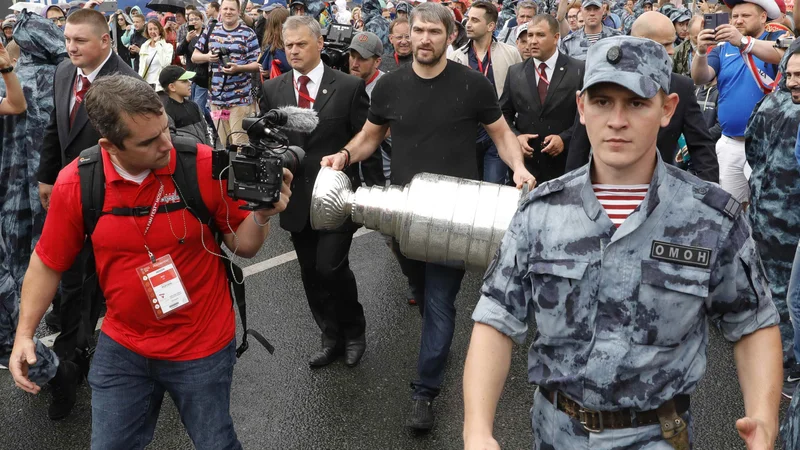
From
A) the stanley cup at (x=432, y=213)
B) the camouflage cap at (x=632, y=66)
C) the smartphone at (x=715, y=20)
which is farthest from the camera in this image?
the smartphone at (x=715, y=20)

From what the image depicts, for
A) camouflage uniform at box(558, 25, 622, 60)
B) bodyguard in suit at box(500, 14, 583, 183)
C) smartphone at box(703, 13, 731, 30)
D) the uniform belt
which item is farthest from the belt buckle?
camouflage uniform at box(558, 25, 622, 60)

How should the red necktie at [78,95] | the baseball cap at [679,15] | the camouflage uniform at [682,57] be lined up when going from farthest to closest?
the baseball cap at [679,15], the camouflage uniform at [682,57], the red necktie at [78,95]

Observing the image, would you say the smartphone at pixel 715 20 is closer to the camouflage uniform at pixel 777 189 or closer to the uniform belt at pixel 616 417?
the camouflage uniform at pixel 777 189

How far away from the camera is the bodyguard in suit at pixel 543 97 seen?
620cm

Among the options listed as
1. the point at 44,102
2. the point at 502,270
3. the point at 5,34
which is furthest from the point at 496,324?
the point at 5,34

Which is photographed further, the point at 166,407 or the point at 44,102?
the point at 44,102

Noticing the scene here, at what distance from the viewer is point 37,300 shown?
3.11 m

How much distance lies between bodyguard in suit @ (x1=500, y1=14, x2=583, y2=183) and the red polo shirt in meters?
3.50

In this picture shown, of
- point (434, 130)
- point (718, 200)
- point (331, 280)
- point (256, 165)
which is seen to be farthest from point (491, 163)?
point (718, 200)

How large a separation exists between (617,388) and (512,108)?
181 inches

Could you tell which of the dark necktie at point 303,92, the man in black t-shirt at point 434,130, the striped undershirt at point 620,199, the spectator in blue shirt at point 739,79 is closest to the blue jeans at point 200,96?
the dark necktie at point 303,92

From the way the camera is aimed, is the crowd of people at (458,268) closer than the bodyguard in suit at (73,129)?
Yes

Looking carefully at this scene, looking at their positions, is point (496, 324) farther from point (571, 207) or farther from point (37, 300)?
point (37, 300)

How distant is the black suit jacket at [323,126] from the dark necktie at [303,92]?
0.13ft
